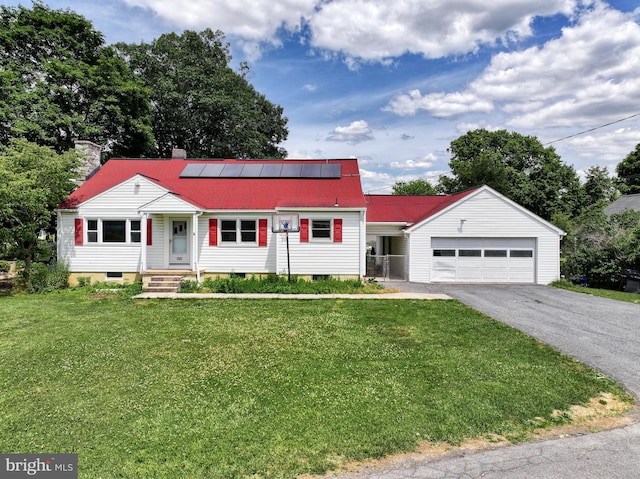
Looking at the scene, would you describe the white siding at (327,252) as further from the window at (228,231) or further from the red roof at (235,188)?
the window at (228,231)

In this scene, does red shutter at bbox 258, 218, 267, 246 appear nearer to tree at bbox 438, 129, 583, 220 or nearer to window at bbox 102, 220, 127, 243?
window at bbox 102, 220, 127, 243

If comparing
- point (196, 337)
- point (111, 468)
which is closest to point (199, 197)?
point (196, 337)

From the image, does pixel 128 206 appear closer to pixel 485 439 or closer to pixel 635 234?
pixel 485 439

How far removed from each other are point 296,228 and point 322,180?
12.8 feet

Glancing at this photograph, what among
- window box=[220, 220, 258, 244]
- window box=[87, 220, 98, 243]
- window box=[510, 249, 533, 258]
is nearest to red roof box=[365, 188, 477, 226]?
window box=[510, 249, 533, 258]

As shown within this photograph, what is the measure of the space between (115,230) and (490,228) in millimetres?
16385

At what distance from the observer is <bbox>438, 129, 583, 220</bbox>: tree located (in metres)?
33.7

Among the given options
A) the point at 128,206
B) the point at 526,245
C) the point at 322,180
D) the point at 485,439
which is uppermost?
the point at 322,180

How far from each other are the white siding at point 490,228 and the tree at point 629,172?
30588 mm

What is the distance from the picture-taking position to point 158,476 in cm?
313

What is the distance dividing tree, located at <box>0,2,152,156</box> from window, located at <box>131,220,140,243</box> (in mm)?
9345

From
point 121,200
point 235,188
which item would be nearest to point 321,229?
point 235,188

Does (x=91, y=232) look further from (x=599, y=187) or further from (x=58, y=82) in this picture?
(x=599, y=187)

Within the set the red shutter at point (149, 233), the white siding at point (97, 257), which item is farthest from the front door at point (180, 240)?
the white siding at point (97, 257)
